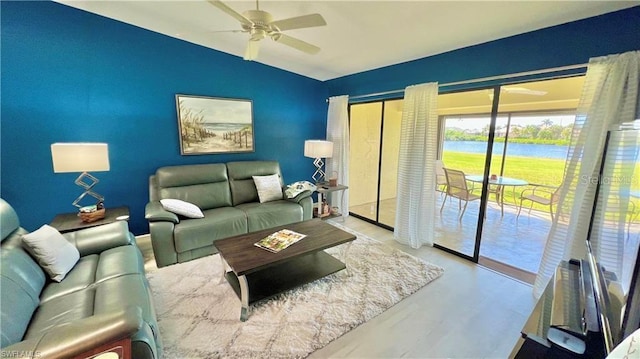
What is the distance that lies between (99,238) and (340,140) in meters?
3.40

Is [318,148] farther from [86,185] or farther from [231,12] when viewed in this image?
[86,185]

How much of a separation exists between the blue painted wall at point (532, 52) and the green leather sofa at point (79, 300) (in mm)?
3491

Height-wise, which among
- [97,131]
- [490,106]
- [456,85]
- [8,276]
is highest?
[456,85]

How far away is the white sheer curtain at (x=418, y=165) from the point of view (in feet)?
9.90

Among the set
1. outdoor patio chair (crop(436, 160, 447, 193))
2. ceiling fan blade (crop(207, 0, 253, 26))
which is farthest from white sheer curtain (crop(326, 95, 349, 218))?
ceiling fan blade (crop(207, 0, 253, 26))

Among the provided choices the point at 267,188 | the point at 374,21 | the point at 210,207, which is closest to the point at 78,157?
the point at 210,207

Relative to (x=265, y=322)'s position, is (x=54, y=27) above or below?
above

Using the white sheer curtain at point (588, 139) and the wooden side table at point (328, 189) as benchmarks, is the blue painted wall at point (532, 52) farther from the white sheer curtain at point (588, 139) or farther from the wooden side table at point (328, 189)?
the wooden side table at point (328, 189)

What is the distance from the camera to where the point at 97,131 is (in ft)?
9.45

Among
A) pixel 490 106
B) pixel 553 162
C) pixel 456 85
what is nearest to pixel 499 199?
pixel 553 162

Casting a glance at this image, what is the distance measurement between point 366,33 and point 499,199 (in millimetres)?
3236

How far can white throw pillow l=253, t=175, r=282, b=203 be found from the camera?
12.0 ft

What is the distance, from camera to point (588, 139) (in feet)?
6.37

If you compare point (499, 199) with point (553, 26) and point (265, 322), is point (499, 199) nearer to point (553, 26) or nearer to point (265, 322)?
point (553, 26)
